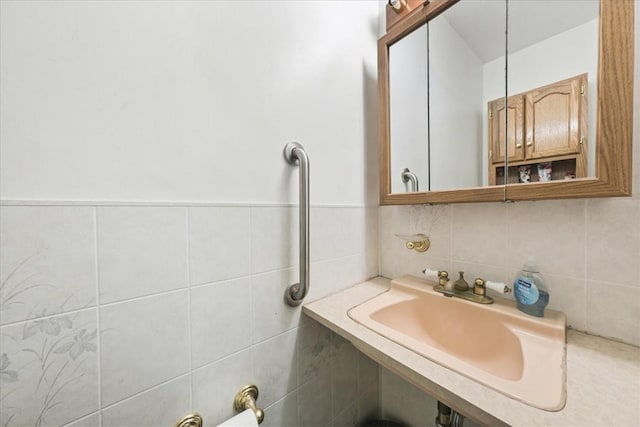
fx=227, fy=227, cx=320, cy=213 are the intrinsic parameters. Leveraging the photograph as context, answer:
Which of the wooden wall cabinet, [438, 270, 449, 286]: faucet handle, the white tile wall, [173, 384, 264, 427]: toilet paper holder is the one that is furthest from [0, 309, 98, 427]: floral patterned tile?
the wooden wall cabinet

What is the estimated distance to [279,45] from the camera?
0.74 metres

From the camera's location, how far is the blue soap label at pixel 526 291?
2.02ft

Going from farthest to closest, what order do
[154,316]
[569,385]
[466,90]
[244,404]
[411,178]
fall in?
[411,178]
[466,90]
[244,404]
[154,316]
[569,385]

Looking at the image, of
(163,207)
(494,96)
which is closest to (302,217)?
(163,207)

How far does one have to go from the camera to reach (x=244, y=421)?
1.93 ft

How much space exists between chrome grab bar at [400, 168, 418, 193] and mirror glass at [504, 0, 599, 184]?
266mm

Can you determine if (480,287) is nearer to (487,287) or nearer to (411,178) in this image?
(487,287)

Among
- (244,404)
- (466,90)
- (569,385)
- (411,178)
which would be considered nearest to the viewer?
(569,385)

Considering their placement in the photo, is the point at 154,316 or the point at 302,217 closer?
the point at 154,316

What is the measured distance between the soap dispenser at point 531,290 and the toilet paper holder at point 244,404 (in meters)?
0.79

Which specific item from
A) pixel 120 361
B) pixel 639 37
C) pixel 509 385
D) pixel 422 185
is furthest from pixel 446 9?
pixel 120 361

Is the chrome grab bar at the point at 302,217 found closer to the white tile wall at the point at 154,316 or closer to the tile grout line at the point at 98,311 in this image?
the white tile wall at the point at 154,316

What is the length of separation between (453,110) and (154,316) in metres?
1.11

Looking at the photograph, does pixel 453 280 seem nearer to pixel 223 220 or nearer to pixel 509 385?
pixel 509 385
